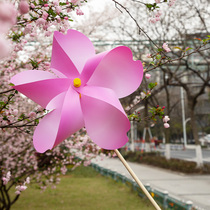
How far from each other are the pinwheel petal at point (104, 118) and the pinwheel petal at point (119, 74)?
54mm

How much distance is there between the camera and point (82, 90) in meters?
1.59

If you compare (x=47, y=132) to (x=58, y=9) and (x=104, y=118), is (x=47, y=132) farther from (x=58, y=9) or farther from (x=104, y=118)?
(x=58, y=9)

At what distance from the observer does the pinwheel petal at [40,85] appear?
1531 mm

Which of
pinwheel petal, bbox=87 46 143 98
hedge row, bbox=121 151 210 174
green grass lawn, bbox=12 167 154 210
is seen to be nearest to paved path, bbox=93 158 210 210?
hedge row, bbox=121 151 210 174

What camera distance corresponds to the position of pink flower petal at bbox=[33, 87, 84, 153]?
1.46 m

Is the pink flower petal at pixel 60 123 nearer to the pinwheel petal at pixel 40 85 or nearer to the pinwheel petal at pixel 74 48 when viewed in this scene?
the pinwheel petal at pixel 40 85

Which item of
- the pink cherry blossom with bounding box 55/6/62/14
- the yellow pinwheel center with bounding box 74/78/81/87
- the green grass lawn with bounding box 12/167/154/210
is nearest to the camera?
the yellow pinwheel center with bounding box 74/78/81/87

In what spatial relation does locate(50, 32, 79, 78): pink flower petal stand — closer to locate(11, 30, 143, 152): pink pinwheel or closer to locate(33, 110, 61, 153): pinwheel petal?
locate(11, 30, 143, 152): pink pinwheel

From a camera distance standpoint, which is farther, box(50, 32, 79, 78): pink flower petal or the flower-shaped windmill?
box(50, 32, 79, 78): pink flower petal

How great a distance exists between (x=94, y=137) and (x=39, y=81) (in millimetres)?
454

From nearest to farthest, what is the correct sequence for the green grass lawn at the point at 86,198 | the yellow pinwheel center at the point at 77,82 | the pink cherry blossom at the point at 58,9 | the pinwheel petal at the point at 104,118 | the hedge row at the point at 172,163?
the pinwheel petal at the point at 104,118, the yellow pinwheel center at the point at 77,82, the pink cherry blossom at the point at 58,9, the green grass lawn at the point at 86,198, the hedge row at the point at 172,163

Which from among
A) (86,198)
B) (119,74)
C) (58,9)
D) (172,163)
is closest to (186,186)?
(86,198)

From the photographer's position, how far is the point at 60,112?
5.08 feet

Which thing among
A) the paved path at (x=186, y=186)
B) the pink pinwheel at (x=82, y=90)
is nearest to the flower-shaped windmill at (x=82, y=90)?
the pink pinwheel at (x=82, y=90)
